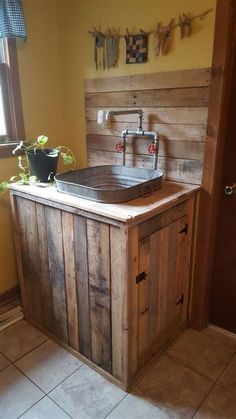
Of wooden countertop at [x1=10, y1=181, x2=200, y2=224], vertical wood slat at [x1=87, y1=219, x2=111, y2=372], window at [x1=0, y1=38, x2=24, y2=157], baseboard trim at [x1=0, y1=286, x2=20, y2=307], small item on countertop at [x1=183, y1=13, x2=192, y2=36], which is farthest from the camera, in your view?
baseboard trim at [x1=0, y1=286, x2=20, y2=307]

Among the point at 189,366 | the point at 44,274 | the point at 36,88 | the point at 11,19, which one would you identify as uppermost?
the point at 11,19

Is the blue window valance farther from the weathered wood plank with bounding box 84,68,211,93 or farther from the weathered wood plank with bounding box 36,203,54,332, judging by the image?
the weathered wood plank with bounding box 36,203,54,332

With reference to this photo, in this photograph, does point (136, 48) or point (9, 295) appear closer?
point (136, 48)

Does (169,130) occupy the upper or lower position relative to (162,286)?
upper

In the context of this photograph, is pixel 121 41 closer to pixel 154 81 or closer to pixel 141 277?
pixel 154 81

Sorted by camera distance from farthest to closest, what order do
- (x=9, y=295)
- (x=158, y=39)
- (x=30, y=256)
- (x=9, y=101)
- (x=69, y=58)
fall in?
(x=9, y=295)
(x=69, y=58)
(x=9, y=101)
(x=30, y=256)
(x=158, y=39)

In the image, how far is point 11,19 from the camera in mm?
1690

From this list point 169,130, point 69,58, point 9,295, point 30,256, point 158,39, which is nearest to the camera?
point 158,39

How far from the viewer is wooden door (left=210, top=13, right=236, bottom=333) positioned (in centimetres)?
158

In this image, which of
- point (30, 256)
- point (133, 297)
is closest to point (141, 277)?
point (133, 297)

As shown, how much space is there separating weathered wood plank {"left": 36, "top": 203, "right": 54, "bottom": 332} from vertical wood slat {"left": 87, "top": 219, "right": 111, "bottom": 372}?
34cm

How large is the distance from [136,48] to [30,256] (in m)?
1.33

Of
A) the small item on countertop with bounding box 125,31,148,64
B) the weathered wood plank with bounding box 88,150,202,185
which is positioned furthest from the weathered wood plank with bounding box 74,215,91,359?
the small item on countertop with bounding box 125,31,148,64

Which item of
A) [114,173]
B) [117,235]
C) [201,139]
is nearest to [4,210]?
[114,173]
